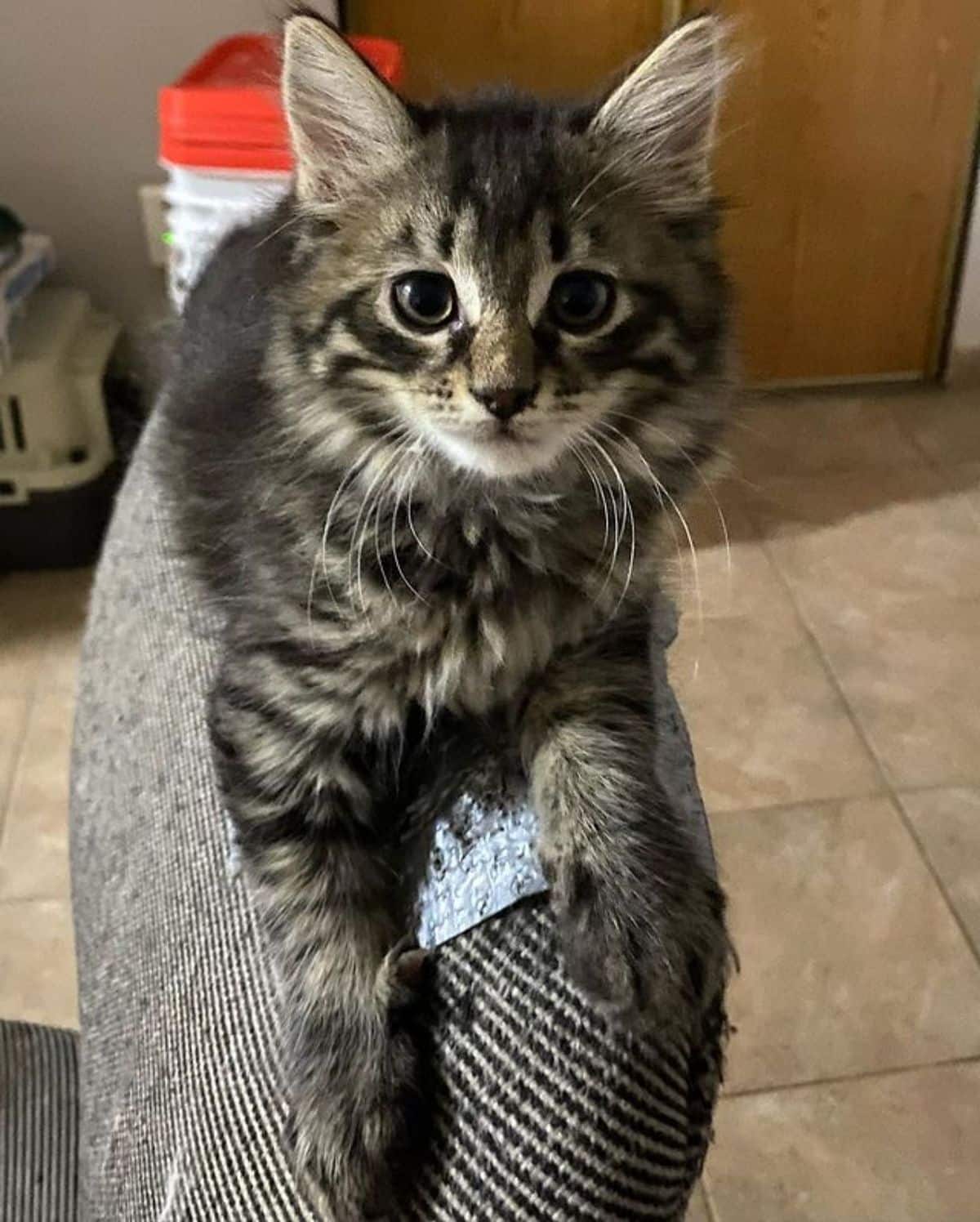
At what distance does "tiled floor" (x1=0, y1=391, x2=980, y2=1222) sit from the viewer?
4.98ft

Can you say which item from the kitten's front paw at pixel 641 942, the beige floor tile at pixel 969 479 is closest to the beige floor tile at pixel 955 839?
the beige floor tile at pixel 969 479

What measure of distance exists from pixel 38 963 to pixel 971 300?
8.11ft

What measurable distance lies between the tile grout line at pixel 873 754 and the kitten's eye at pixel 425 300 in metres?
1.28

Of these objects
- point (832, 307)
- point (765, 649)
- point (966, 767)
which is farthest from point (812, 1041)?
point (832, 307)

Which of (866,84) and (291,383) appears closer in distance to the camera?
(291,383)

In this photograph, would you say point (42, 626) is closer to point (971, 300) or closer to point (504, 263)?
point (504, 263)

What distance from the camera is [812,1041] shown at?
1.61m

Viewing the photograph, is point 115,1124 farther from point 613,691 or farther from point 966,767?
point 966,767

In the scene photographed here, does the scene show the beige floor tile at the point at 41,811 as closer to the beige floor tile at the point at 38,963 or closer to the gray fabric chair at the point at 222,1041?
the beige floor tile at the point at 38,963

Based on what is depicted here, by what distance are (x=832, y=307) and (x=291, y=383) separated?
2.26 metres

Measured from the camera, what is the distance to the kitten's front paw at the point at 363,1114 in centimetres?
67

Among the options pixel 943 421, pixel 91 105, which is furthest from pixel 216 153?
pixel 943 421

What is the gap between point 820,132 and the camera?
2689 mm

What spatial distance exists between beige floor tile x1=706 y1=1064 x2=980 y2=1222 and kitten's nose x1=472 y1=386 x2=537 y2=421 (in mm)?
1059
